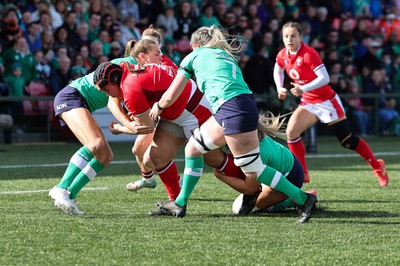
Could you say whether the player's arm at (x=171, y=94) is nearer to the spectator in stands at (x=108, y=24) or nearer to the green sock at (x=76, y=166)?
the green sock at (x=76, y=166)

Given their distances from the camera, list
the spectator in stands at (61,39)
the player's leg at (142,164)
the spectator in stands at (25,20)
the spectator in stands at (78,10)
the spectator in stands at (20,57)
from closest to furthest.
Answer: the player's leg at (142,164) < the spectator in stands at (20,57) < the spectator in stands at (25,20) < the spectator in stands at (61,39) < the spectator in stands at (78,10)

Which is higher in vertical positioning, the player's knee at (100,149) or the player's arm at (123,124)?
the player's arm at (123,124)

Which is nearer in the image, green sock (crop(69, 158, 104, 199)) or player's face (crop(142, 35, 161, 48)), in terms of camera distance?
green sock (crop(69, 158, 104, 199))

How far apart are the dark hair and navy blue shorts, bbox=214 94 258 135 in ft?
3.49

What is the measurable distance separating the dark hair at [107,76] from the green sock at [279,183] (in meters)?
1.48

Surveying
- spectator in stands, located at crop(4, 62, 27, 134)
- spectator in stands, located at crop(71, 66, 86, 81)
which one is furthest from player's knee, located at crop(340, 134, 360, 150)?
spectator in stands, located at crop(4, 62, 27, 134)

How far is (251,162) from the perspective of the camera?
22.9 feet

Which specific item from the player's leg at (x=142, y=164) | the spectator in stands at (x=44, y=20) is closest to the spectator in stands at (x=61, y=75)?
the spectator in stands at (x=44, y=20)

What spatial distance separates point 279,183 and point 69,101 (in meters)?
2.09

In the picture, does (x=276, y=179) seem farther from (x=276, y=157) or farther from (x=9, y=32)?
(x=9, y=32)

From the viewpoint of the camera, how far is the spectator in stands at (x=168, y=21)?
1775 cm

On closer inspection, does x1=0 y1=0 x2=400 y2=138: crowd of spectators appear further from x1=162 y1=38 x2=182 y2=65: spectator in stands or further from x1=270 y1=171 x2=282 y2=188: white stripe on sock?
x1=270 y1=171 x2=282 y2=188: white stripe on sock

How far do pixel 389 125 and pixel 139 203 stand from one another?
456 inches

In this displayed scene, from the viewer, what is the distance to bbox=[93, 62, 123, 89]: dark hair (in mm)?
7527
